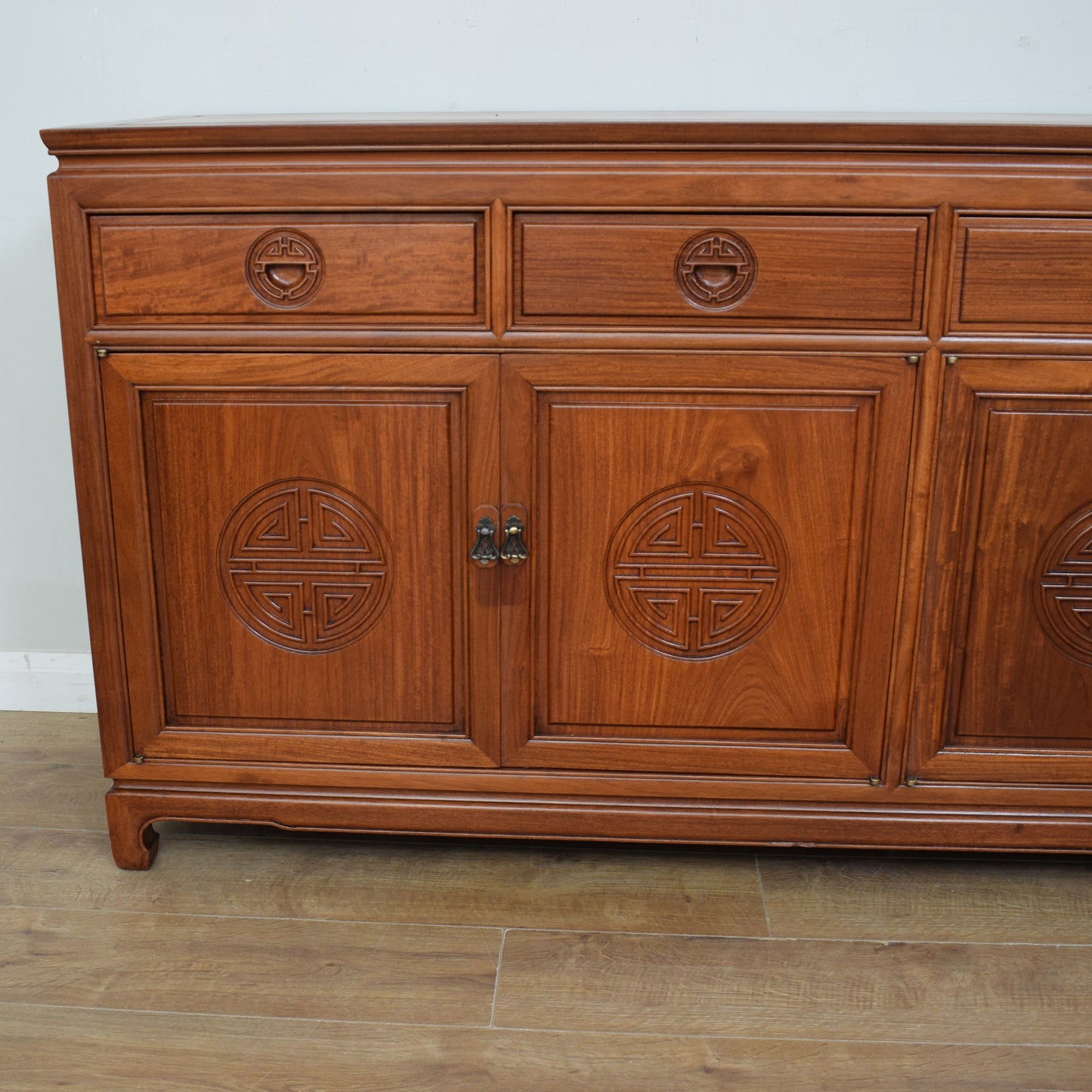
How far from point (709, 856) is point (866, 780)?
28 cm

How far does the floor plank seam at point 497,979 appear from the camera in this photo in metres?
1.28

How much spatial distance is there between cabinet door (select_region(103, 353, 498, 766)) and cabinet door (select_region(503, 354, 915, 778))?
75mm

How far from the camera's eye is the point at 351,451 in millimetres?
1373

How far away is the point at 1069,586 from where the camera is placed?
1.37 meters

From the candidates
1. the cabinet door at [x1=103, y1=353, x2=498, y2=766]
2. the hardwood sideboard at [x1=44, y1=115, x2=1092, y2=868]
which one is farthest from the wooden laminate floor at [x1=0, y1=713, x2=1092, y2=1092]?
the cabinet door at [x1=103, y1=353, x2=498, y2=766]

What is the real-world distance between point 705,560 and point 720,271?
1.19 feet

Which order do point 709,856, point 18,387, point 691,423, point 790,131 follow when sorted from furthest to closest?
point 18,387 < point 709,856 < point 691,423 < point 790,131

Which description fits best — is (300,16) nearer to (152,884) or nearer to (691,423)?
(691,423)

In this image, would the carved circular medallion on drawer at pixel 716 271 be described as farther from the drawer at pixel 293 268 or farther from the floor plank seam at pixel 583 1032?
the floor plank seam at pixel 583 1032

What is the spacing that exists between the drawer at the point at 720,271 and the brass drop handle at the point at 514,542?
0.25 m

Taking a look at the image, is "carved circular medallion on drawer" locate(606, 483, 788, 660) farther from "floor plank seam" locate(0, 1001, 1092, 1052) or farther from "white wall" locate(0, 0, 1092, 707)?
"white wall" locate(0, 0, 1092, 707)

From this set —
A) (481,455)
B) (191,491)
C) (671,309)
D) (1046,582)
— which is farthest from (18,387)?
(1046,582)

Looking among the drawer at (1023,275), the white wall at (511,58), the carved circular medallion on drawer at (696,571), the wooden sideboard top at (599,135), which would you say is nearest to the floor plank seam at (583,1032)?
the carved circular medallion on drawer at (696,571)

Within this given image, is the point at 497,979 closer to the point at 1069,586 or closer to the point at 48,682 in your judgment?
the point at 1069,586
